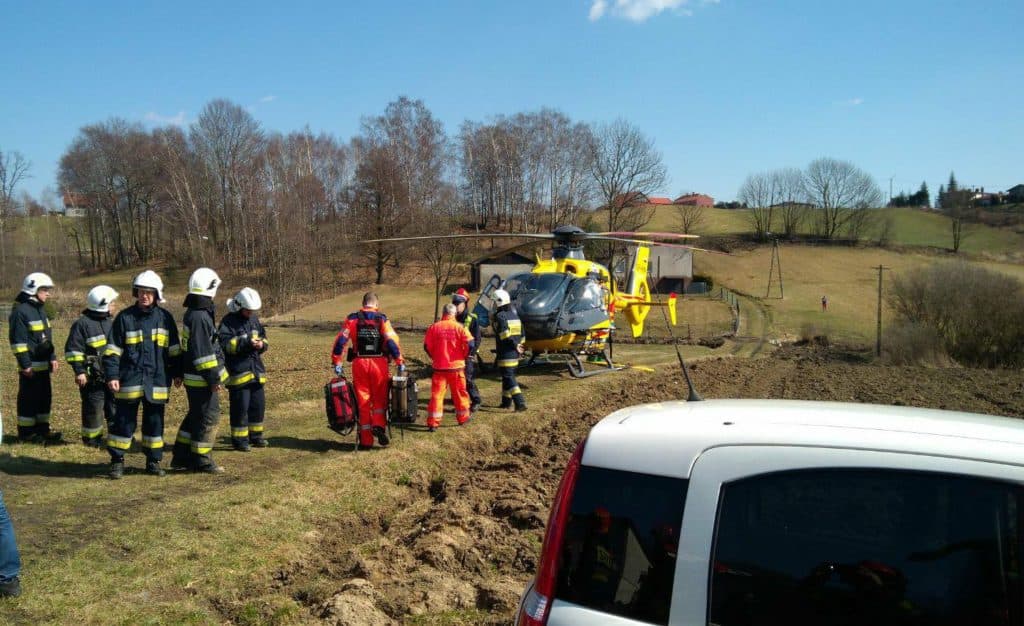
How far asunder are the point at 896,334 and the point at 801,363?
5239 millimetres

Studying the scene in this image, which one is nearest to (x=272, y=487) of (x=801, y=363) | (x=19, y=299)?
(x=19, y=299)

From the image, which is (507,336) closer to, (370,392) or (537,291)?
(537,291)

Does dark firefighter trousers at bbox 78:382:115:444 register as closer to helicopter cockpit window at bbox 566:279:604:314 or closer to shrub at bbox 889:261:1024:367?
helicopter cockpit window at bbox 566:279:604:314

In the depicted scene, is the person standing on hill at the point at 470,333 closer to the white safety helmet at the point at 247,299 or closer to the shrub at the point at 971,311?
the white safety helmet at the point at 247,299

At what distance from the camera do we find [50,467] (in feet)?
26.4

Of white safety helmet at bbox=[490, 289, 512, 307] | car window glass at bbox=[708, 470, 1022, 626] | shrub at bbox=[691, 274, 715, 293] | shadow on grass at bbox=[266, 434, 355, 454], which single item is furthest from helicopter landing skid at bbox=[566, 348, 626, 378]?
shrub at bbox=[691, 274, 715, 293]

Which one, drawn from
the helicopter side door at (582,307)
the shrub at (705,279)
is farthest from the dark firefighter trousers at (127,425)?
the shrub at (705,279)

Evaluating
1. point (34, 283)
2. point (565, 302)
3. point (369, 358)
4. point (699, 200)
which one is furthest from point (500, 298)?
point (699, 200)

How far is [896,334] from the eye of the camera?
25.4 m

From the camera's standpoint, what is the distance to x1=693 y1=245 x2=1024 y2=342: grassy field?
38.0 m

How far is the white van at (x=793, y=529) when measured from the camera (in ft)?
7.55

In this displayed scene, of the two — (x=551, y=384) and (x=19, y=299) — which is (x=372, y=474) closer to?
(x=19, y=299)

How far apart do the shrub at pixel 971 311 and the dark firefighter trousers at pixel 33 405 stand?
2633cm

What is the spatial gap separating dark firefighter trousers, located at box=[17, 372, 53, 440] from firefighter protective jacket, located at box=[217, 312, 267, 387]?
2331 mm
